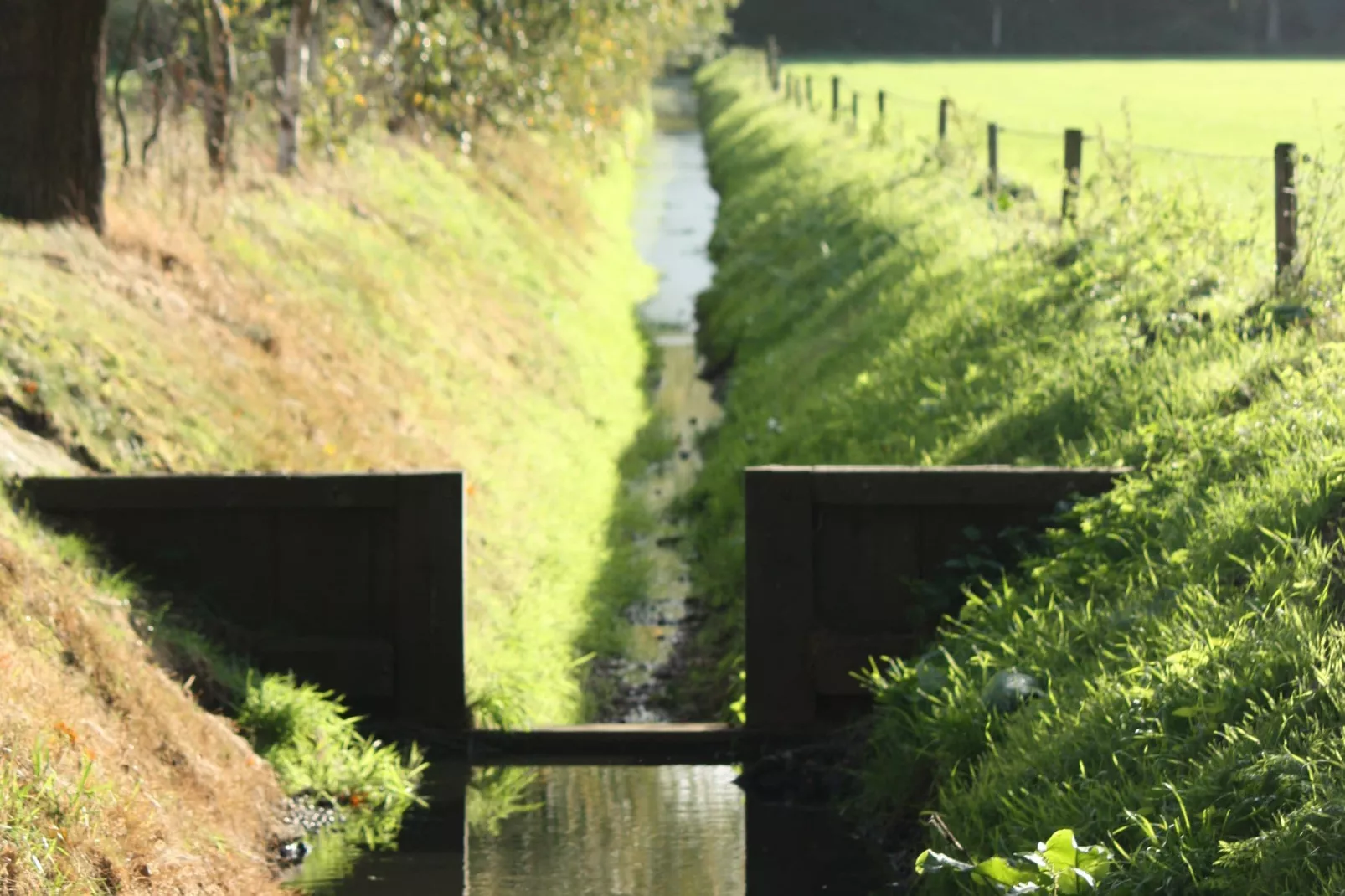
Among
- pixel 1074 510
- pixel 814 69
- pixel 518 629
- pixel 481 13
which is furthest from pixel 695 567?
pixel 814 69

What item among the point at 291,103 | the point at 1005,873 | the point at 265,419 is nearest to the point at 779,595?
the point at 265,419

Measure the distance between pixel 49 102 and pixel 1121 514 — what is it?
272 inches

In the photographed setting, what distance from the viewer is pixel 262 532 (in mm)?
9156

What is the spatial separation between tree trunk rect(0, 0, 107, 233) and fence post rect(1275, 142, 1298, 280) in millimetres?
7228

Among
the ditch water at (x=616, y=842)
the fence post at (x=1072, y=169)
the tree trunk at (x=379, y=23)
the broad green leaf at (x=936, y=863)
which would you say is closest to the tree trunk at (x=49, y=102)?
the ditch water at (x=616, y=842)

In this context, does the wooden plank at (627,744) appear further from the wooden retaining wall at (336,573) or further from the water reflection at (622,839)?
the wooden retaining wall at (336,573)

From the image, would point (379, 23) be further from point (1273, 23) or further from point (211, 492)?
point (1273, 23)

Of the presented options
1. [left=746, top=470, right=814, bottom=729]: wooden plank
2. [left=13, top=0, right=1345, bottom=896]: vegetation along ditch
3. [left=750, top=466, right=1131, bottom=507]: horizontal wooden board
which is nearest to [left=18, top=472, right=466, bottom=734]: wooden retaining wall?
[left=13, top=0, right=1345, bottom=896]: vegetation along ditch

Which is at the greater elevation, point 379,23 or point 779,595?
point 379,23

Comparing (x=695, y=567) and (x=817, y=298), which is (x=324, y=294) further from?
(x=817, y=298)

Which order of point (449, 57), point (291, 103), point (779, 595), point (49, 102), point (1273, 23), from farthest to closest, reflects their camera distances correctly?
1. point (1273, 23)
2. point (449, 57)
3. point (291, 103)
4. point (49, 102)
5. point (779, 595)

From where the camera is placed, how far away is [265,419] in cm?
1103

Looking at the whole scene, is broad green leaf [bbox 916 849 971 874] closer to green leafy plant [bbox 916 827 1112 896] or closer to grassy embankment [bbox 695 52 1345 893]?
green leafy plant [bbox 916 827 1112 896]

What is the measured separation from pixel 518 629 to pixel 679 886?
11.0 feet
